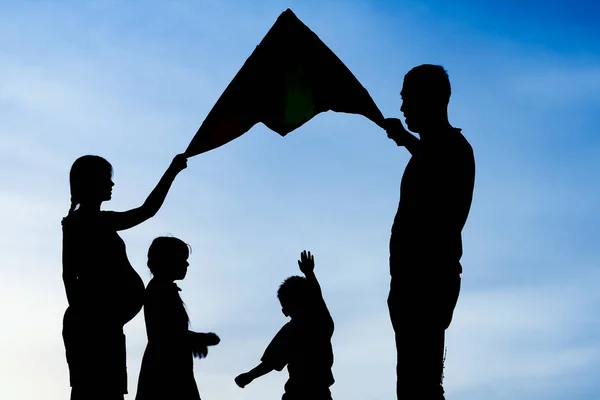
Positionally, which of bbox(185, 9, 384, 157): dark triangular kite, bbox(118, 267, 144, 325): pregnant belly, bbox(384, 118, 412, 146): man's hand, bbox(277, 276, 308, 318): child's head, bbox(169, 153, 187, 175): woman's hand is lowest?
bbox(118, 267, 144, 325): pregnant belly

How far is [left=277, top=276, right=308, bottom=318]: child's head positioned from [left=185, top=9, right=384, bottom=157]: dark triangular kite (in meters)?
1.53

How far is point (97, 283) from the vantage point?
6.84 meters

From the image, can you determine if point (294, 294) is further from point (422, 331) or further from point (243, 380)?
point (422, 331)

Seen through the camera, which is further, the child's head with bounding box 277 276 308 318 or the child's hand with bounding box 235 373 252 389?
the child's hand with bounding box 235 373 252 389

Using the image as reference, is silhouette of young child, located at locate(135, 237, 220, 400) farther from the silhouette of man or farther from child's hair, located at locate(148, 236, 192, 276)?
the silhouette of man

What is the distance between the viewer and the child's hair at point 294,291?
8.55 meters

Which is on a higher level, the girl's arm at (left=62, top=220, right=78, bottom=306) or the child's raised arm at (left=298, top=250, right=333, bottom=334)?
the child's raised arm at (left=298, top=250, right=333, bottom=334)

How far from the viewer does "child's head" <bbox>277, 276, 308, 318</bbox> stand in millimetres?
8547

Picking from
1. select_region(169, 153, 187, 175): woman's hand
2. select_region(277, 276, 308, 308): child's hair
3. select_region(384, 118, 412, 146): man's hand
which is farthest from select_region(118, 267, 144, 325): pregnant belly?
select_region(384, 118, 412, 146): man's hand

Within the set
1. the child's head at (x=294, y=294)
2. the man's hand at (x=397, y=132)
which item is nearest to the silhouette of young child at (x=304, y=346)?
the child's head at (x=294, y=294)

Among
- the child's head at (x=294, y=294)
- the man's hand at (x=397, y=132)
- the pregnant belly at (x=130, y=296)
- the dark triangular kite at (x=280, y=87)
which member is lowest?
the pregnant belly at (x=130, y=296)

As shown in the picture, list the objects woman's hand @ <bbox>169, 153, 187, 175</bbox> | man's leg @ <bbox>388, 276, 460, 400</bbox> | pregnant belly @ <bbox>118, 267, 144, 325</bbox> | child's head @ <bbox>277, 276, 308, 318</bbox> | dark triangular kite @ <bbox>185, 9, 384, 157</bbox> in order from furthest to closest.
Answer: child's head @ <bbox>277, 276, 308, 318</bbox>, dark triangular kite @ <bbox>185, 9, 384, 157</bbox>, woman's hand @ <bbox>169, 153, 187, 175</bbox>, pregnant belly @ <bbox>118, 267, 144, 325</bbox>, man's leg @ <bbox>388, 276, 460, 400</bbox>

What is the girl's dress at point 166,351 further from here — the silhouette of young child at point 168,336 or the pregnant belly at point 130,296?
the pregnant belly at point 130,296

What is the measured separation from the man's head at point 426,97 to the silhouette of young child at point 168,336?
308 centimetres
